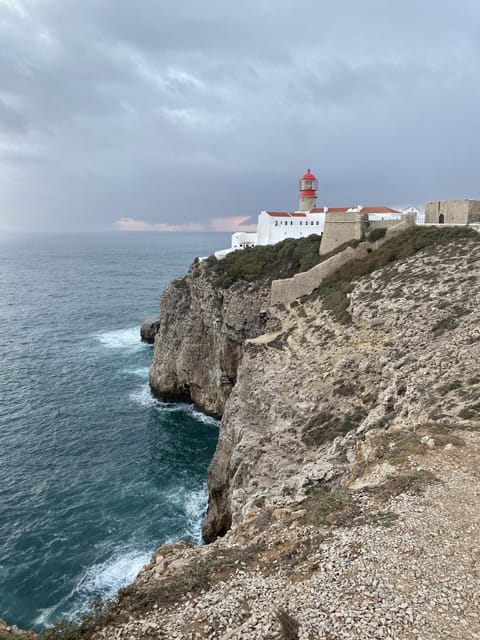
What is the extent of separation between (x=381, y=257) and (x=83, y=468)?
2806 cm

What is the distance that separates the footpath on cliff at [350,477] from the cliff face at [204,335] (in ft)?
18.3

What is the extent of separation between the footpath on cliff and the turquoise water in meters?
5.44

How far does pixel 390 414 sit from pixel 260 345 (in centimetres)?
1454

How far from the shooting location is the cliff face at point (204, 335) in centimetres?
3934

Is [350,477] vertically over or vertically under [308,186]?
under

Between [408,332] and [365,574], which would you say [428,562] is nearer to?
[365,574]

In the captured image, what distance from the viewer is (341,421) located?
2033cm

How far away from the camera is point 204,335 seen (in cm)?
4494

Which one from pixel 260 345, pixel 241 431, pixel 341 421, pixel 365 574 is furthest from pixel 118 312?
pixel 365 574

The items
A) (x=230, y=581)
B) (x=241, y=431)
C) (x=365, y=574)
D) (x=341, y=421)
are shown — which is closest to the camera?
(x=365, y=574)

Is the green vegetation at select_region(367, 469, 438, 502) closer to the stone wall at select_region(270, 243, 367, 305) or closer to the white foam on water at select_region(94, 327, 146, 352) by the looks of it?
the stone wall at select_region(270, 243, 367, 305)

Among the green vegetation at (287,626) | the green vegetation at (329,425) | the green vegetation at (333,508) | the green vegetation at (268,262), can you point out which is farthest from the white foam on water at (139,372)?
the green vegetation at (287,626)

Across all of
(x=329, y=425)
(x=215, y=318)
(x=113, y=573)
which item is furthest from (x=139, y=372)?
(x=329, y=425)

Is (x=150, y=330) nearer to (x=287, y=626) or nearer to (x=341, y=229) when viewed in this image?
(x=341, y=229)
